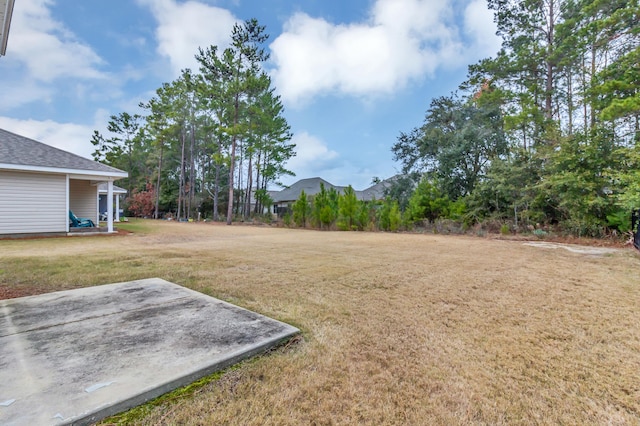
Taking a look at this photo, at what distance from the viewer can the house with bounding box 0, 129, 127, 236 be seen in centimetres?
801

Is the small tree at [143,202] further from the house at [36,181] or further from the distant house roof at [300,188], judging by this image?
the house at [36,181]

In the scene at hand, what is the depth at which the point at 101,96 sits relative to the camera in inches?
488

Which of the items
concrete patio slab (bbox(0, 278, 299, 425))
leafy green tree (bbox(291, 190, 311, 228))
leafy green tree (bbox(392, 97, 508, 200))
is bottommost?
concrete patio slab (bbox(0, 278, 299, 425))

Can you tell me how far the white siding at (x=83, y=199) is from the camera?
435 inches

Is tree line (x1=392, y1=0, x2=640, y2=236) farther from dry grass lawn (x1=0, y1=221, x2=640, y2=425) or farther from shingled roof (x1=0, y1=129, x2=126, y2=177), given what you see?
shingled roof (x1=0, y1=129, x2=126, y2=177)

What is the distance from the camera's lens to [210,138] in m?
23.4

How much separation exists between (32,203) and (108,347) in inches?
397

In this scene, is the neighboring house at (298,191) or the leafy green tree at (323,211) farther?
the neighboring house at (298,191)

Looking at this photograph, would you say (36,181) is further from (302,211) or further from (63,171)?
(302,211)

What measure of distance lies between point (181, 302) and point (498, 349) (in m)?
2.41

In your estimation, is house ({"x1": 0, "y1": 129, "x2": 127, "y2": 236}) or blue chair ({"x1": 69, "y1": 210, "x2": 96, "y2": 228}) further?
A: blue chair ({"x1": 69, "y1": 210, "x2": 96, "y2": 228})

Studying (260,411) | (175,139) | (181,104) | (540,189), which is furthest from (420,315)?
(175,139)

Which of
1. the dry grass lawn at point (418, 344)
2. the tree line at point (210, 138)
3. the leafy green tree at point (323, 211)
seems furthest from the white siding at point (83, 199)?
the leafy green tree at point (323, 211)

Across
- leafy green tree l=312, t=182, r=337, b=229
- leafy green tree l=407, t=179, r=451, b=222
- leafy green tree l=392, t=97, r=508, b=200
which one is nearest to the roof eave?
leafy green tree l=312, t=182, r=337, b=229
